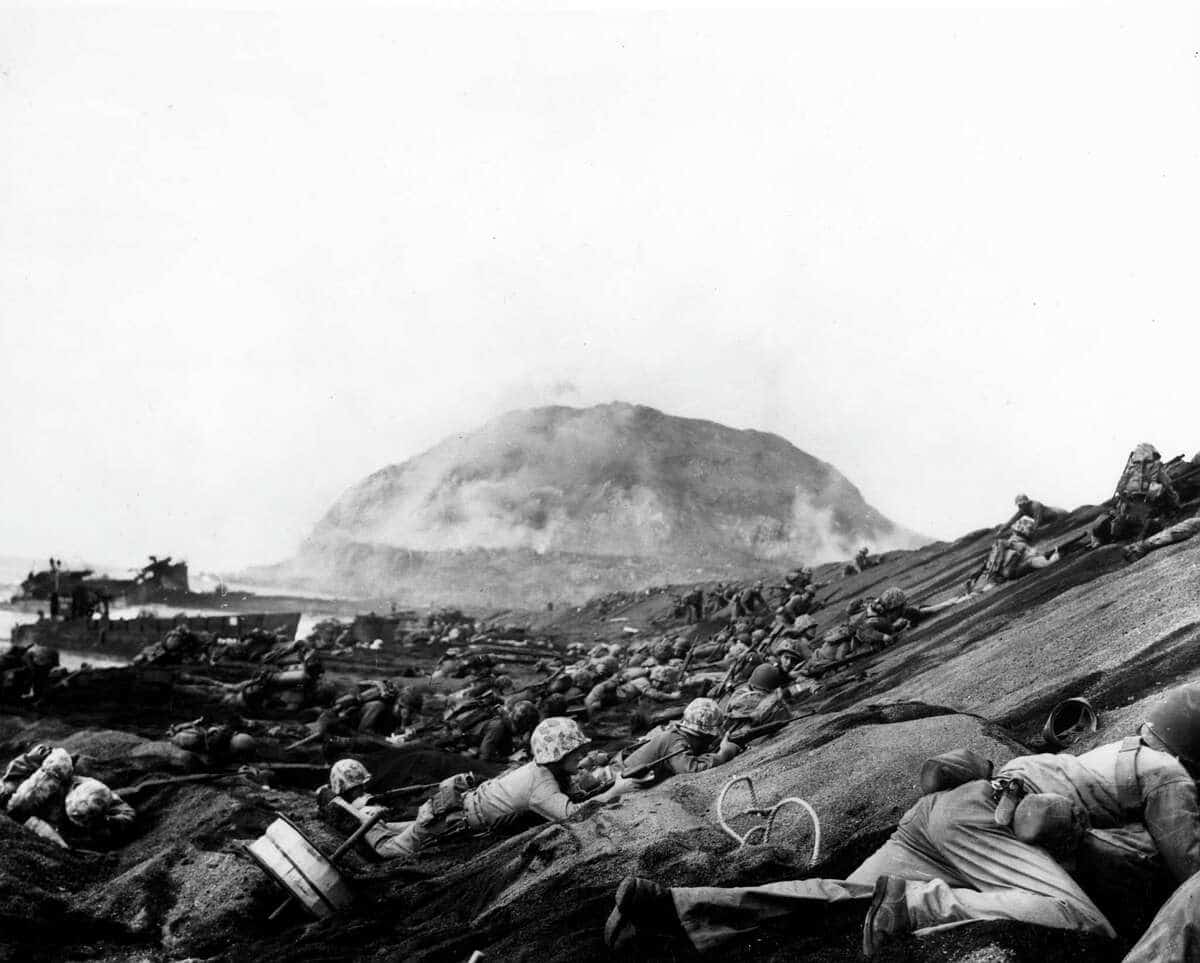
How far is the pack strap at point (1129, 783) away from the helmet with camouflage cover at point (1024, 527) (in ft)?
38.1

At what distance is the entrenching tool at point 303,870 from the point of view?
5121 millimetres

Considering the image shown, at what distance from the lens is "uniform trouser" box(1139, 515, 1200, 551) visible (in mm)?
8461

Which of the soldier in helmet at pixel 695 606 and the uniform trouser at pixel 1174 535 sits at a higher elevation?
the uniform trouser at pixel 1174 535

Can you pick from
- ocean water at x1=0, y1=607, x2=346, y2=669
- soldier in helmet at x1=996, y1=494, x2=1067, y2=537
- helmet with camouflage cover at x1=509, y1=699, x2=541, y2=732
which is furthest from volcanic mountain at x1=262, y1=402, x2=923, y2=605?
helmet with camouflage cover at x1=509, y1=699, x2=541, y2=732

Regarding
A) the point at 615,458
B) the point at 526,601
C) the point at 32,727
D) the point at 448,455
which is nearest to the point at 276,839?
the point at 32,727

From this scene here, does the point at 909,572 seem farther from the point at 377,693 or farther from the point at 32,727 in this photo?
the point at 32,727

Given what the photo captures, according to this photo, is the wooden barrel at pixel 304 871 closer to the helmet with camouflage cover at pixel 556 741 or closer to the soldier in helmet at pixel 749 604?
the helmet with camouflage cover at pixel 556 741

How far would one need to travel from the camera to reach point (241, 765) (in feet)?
30.5

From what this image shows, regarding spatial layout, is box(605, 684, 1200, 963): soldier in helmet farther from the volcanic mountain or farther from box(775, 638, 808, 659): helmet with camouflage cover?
the volcanic mountain

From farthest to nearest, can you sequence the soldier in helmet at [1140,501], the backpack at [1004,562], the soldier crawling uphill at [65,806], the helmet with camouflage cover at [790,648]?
the helmet with camouflage cover at [790,648] → the backpack at [1004,562] → the soldier in helmet at [1140,501] → the soldier crawling uphill at [65,806]

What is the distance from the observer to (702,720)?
7.20m

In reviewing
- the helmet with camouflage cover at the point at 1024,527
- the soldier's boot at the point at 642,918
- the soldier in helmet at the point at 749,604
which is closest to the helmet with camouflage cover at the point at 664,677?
the helmet with camouflage cover at the point at 1024,527

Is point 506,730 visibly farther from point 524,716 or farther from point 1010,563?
point 1010,563

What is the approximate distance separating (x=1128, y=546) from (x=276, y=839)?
345 inches
